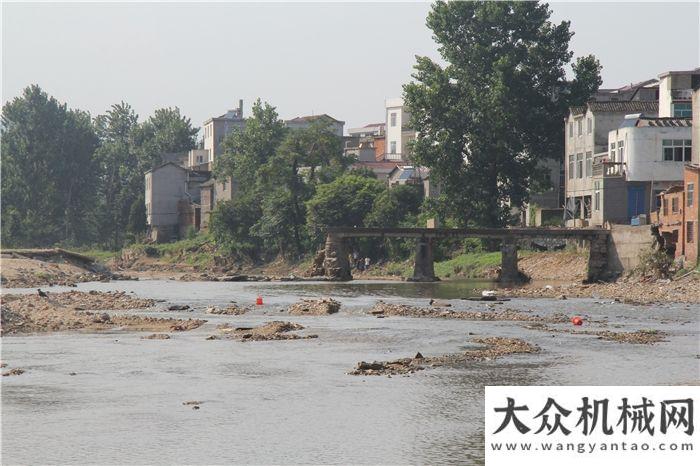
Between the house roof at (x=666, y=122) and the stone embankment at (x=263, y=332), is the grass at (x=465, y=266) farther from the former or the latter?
the stone embankment at (x=263, y=332)

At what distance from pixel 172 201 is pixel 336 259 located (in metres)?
66.0

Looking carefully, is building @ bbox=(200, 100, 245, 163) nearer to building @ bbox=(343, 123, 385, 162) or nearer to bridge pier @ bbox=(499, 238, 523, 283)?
building @ bbox=(343, 123, 385, 162)

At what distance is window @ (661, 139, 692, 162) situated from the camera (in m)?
85.1

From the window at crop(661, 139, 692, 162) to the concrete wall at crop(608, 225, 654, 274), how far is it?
612 centimetres

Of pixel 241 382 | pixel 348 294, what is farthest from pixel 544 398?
pixel 348 294

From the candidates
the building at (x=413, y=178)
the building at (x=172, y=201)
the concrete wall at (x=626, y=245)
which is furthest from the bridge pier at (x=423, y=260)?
the building at (x=172, y=201)

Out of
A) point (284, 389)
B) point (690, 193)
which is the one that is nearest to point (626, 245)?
A: point (690, 193)

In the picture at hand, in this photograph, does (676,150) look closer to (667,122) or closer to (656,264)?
(667,122)

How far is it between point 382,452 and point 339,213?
85.6 m

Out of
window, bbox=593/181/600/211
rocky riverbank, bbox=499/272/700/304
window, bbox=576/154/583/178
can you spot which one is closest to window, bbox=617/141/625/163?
window, bbox=593/181/600/211

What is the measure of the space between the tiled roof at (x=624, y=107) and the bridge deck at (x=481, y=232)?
11.5 metres

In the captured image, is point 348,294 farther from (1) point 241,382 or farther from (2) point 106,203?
(2) point 106,203

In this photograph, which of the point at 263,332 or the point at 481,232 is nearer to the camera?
the point at 263,332

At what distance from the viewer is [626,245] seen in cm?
8300
